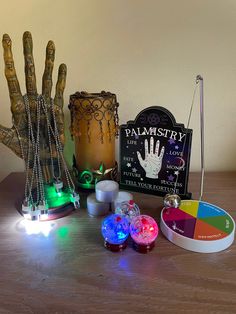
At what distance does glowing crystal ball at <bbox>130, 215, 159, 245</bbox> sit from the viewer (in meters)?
0.50

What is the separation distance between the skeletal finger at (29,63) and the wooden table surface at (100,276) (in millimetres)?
316

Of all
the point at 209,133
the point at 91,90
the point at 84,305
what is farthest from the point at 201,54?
the point at 84,305

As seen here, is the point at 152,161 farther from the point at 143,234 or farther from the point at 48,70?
the point at 48,70

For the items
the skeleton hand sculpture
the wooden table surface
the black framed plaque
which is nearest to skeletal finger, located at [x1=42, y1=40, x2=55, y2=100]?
the skeleton hand sculpture

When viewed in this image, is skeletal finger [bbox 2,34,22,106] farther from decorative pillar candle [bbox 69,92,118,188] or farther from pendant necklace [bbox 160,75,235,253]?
pendant necklace [bbox 160,75,235,253]

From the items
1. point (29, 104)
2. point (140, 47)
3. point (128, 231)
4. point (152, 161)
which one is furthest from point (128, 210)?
point (140, 47)

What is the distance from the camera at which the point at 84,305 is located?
0.39m

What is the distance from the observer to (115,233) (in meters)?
0.50

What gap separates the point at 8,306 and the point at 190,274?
0.29 metres

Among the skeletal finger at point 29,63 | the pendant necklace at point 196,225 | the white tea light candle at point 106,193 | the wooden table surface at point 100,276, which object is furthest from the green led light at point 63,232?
the skeletal finger at point 29,63

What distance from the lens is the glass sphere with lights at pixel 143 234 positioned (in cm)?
50

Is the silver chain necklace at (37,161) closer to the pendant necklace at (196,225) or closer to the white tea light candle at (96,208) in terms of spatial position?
the white tea light candle at (96,208)

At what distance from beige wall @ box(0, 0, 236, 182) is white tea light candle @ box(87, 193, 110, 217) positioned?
1.15 ft

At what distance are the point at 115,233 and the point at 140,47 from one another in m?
0.57
